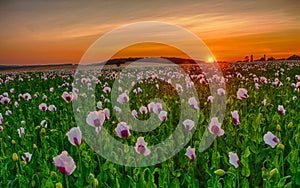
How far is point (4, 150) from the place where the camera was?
4402mm

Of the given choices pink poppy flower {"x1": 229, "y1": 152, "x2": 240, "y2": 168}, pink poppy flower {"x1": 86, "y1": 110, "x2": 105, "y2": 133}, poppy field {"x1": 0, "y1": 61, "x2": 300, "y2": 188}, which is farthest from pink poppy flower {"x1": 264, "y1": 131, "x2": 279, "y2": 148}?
pink poppy flower {"x1": 86, "y1": 110, "x2": 105, "y2": 133}

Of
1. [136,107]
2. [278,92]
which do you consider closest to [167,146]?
[136,107]

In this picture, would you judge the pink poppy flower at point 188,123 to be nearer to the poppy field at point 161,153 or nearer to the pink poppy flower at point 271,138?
the poppy field at point 161,153

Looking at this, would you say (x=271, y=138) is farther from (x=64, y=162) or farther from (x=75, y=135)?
(x=64, y=162)

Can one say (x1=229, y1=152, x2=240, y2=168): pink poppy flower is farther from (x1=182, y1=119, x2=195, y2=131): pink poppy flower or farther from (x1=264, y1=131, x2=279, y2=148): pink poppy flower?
(x1=182, y1=119, x2=195, y2=131): pink poppy flower

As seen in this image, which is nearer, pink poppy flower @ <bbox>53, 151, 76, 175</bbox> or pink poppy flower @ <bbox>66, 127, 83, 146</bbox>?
pink poppy flower @ <bbox>53, 151, 76, 175</bbox>

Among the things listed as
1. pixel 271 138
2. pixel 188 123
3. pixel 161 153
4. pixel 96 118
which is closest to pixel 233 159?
pixel 271 138

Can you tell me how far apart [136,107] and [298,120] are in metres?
2.54

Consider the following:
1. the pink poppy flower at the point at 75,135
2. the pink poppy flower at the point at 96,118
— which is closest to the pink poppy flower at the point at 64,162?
the pink poppy flower at the point at 75,135

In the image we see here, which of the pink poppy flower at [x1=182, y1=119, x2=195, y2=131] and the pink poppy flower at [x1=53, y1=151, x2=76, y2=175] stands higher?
the pink poppy flower at [x1=182, y1=119, x2=195, y2=131]

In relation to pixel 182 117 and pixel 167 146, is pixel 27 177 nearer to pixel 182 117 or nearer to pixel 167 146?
pixel 167 146

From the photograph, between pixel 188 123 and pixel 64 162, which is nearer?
pixel 64 162

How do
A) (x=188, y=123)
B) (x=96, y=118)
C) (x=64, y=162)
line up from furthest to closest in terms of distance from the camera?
1. (x=188, y=123)
2. (x=96, y=118)
3. (x=64, y=162)

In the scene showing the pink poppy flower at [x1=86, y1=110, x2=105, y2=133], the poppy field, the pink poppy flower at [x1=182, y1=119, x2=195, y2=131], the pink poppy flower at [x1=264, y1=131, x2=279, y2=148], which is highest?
the pink poppy flower at [x1=86, y1=110, x2=105, y2=133]
